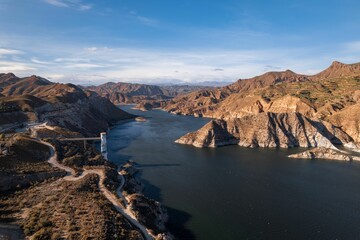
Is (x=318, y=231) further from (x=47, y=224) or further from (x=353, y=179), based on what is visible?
(x=47, y=224)

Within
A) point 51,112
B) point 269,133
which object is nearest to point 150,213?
point 269,133

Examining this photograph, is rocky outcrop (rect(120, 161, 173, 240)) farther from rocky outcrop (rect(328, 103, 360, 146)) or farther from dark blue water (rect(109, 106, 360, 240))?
rocky outcrop (rect(328, 103, 360, 146))

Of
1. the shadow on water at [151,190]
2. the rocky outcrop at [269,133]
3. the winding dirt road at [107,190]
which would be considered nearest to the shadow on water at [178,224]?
the winding dirt road at [107,190]

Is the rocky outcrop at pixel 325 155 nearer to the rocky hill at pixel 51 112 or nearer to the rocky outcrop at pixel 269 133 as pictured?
the rocky outcrop at pixel 269 133

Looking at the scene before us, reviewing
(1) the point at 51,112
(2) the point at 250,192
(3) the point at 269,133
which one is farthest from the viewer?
(1) the point at 51,112

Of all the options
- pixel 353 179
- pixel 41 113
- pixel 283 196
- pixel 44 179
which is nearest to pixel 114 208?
pixel 44 179

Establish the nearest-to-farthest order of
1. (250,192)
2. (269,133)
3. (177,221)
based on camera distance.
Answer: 1. (177,221)
2. (250,192)
3. (269,133)

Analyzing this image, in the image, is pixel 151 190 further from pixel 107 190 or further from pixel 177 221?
pixel 177 221
